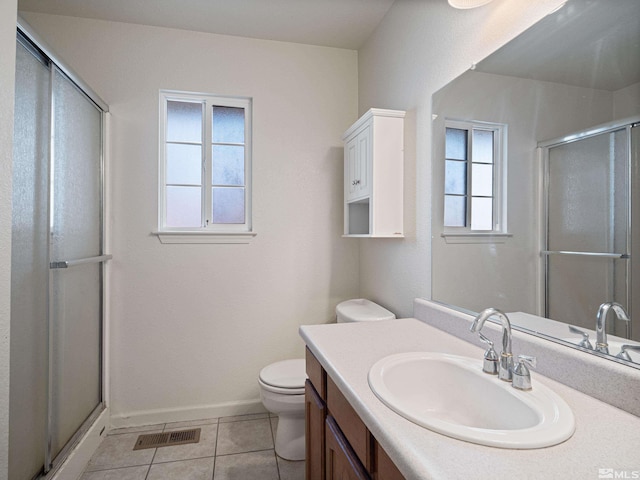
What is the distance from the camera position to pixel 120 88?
2160 millimetres

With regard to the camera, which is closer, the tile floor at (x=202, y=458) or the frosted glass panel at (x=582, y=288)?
the frosted glass panel at (x=582, y=288)

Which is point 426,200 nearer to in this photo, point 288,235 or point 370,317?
point 370,317

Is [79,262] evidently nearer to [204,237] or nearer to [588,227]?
[204,237]

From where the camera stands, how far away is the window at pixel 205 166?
2299 millimetres

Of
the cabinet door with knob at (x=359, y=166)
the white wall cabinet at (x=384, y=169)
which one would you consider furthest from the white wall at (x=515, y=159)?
the cabinet door with knob at (x=359, y=166)

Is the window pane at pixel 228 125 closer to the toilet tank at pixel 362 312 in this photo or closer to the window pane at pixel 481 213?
the toilet tank at pixel 362 312

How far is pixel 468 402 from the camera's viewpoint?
100 centimetres

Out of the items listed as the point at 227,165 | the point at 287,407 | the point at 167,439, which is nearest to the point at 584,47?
the point at 287,407

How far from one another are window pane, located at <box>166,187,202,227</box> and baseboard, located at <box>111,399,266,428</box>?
1.20m

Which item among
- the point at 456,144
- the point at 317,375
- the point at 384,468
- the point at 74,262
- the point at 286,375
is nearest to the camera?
the point at 384,468

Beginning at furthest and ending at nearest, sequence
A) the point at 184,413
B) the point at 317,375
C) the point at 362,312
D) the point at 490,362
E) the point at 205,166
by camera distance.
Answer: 1. the point at 205,166
2. the point at 184,413
3. the point at 362,312
4. the point at 317,375
5. the point at 490,362

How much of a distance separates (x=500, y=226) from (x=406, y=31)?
1.23 meters

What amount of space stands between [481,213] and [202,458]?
1864mm

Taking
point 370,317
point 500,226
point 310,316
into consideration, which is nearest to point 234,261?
point 310,316
